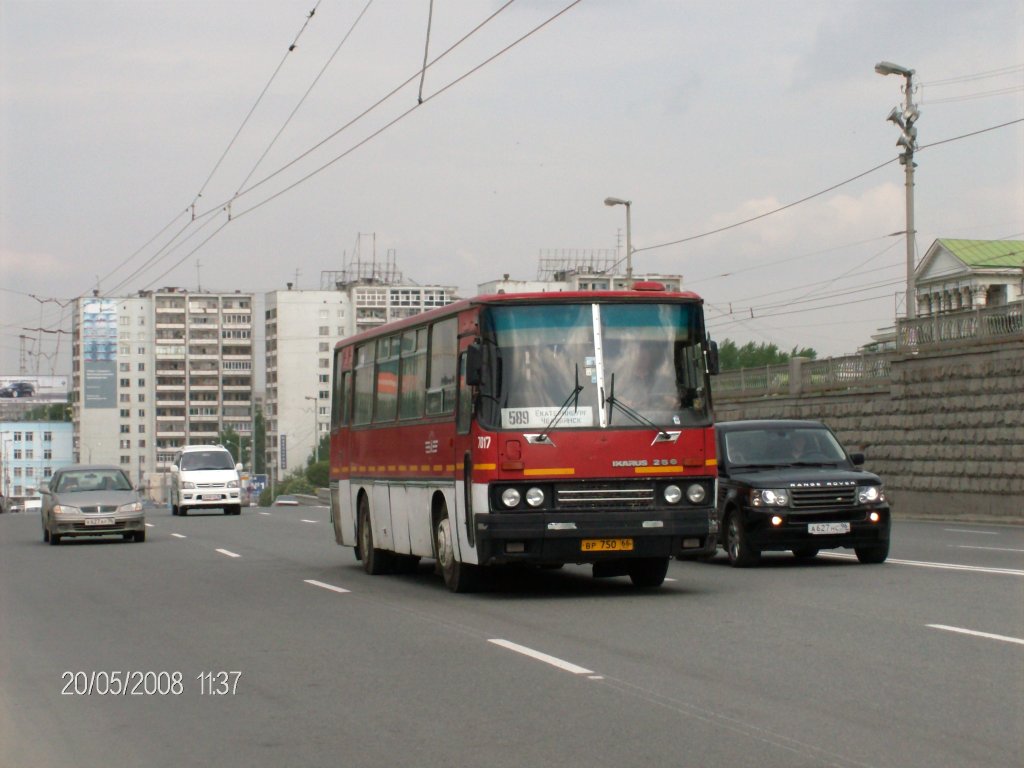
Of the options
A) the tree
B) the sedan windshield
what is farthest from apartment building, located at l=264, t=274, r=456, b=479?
the sedan windshield

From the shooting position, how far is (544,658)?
10.8 m

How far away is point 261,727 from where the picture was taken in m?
8.41

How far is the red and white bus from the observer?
590 inches

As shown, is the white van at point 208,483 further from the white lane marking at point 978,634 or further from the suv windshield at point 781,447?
the white lane marking at point 978,634

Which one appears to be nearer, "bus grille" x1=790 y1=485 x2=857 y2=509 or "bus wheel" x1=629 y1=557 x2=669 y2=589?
"bus wheel" x1=629 y1=557 x2=669 y2=589

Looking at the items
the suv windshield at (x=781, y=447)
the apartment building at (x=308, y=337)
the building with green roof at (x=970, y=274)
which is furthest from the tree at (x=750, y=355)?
the suv windshield at (x=781, y=447)

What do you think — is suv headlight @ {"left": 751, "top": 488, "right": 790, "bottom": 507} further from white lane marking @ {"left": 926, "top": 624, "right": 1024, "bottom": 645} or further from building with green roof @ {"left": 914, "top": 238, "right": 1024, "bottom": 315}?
building with green roof @ {"left": 914, "top": 238, "right": 1024, "bottom": 315}

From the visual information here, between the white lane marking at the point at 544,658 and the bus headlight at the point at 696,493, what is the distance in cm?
393

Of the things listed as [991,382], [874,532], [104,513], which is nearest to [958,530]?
[991,382]

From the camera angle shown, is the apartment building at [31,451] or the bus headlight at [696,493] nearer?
the bus headlight at [696,493]

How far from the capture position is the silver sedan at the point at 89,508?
28.5 meters

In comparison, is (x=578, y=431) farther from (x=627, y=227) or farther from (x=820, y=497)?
(x=627, y=227)

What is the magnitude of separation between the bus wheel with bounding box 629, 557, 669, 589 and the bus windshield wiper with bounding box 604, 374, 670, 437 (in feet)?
5.75

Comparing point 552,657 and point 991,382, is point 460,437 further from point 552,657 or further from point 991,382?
point 991,382
